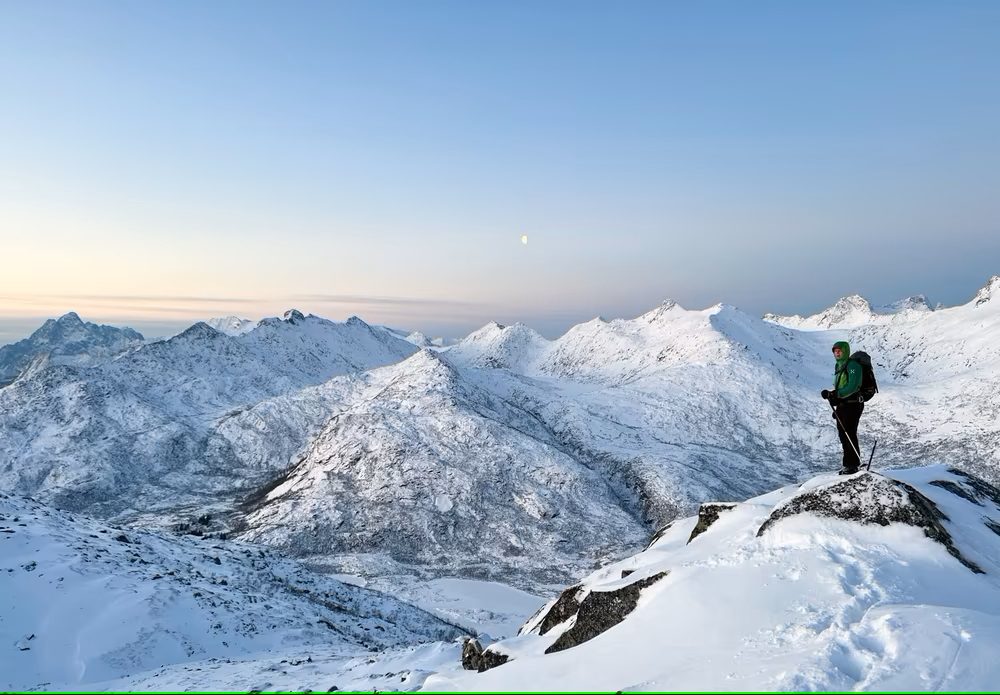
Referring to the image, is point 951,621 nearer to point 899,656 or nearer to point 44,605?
point 899,656

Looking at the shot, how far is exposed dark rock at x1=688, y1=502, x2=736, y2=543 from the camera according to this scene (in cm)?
1491

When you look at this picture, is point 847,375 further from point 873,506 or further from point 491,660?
point 491,660

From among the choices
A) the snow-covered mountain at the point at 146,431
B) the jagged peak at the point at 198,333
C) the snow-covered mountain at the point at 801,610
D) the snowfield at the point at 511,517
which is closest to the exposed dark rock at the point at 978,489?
the snowfield at the point at 511,517

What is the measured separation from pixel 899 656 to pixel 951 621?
1.13m

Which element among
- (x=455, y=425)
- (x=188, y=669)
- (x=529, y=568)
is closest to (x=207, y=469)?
(x=455, y=425)

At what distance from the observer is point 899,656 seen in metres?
6.38

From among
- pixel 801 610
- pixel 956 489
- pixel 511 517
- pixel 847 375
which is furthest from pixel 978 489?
pixel 511 517

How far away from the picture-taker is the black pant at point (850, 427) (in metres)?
14.0

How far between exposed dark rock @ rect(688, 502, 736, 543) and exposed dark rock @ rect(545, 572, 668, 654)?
444 cm

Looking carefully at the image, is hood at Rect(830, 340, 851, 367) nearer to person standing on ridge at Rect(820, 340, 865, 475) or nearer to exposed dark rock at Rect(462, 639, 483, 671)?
person standing on ridge at Rect(820, 340, 865, 475)

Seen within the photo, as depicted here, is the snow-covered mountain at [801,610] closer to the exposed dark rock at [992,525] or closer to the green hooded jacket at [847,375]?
the exposed dark rock at [992,525]

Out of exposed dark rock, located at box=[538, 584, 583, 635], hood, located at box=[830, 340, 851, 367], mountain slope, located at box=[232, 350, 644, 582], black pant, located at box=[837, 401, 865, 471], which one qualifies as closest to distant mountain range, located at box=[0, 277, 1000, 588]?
mountain slope, located at box=[232, 350, 644, 582]

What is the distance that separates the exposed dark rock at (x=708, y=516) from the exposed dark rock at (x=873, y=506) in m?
2.81

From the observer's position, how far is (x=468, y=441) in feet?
305
